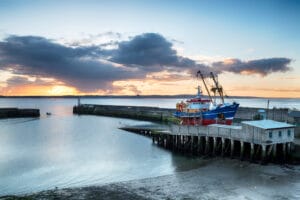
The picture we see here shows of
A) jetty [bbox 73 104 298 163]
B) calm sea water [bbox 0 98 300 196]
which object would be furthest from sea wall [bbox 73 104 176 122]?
jetty [bbox 73 104 298 163]

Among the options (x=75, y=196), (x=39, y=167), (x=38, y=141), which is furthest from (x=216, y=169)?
(x=38, y=141)

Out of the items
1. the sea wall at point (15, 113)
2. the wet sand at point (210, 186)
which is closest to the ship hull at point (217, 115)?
the wet sand at point (210, 186)

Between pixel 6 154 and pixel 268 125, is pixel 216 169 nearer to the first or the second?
pixel 268 125

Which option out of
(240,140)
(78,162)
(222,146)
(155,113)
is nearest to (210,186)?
(240,140)

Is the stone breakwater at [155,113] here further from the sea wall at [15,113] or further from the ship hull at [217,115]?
the sea wall at [15,113]

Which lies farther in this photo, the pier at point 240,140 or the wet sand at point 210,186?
the pier at point 240,140

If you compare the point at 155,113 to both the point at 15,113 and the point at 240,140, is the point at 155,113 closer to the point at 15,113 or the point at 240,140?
the point at 15,113

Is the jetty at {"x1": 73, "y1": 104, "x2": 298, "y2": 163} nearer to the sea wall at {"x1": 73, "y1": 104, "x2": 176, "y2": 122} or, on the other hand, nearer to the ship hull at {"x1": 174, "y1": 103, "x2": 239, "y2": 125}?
the ship hull at {"x1": 174, "y1": 103, "x2": 239, "y2": 125}

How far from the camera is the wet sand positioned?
71.7 feet

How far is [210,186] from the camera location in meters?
24.2

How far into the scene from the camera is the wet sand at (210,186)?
21859 mm

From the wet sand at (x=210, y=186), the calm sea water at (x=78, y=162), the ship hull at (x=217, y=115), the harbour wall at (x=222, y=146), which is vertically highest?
the ship hull at (x=217, y=115)

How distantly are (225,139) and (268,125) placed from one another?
680 cm

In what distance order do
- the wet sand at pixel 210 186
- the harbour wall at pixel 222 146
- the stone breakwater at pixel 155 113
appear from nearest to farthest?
the wet sand at pixel 210 186, the harbour wall at pixel 222 146, the stone breakwater at pixel 155 113
